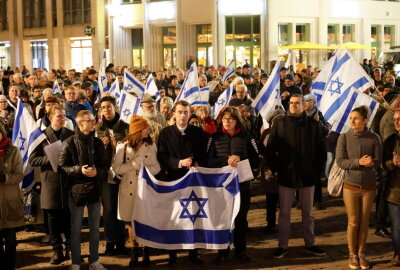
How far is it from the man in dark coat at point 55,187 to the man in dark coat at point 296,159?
2.72 meters

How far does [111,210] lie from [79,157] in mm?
1305

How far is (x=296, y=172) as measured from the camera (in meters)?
8.35

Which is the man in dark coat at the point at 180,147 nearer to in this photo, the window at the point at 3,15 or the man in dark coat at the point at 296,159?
the man in dark coat at the point at 296,159

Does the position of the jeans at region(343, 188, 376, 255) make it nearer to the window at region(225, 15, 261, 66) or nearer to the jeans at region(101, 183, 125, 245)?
the jeans at region(101, 183, 125, 245)

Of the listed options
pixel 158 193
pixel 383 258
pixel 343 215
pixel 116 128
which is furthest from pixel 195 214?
pixel 343 215

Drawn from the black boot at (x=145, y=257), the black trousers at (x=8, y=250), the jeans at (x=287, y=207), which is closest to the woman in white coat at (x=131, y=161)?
the black boot at (x=145, y=257)

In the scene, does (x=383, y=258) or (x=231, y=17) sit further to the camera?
(x=231, y=17)

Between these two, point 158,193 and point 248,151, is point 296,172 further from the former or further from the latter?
point 158,193

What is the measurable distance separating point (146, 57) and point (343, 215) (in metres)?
30.6

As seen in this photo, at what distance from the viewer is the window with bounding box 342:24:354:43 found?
40156mm

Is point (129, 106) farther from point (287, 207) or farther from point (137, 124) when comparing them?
point (287, 207)

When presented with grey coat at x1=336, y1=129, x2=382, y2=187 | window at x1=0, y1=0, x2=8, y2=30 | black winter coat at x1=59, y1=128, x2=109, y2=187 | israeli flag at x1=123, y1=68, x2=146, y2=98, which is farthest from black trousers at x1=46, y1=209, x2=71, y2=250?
window at x1=0, y1=0, x2=8, y2=30

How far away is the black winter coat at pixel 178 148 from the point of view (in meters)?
8.24

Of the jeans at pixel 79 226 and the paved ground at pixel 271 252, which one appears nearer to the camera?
the jeans at pixel 79 226
